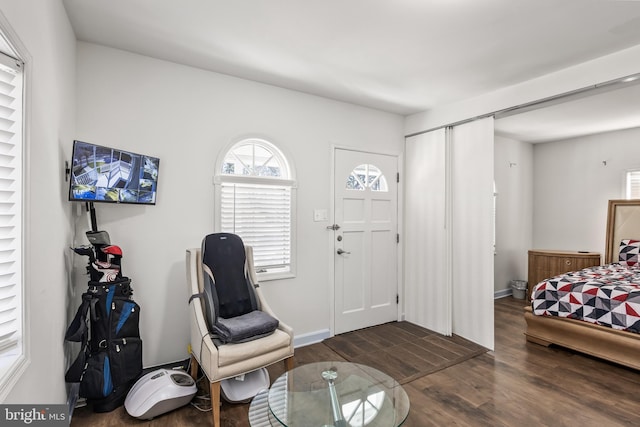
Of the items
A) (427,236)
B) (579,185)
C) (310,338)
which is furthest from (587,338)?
(579,185)

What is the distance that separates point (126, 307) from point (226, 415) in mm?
981

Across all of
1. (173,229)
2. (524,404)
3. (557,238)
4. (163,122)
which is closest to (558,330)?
(524,404)

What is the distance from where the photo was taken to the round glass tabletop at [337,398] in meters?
1.58

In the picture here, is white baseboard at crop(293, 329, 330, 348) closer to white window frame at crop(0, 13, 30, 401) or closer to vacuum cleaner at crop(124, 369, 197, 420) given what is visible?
vacuum cleaner at crop(124, 369, 197, 420)

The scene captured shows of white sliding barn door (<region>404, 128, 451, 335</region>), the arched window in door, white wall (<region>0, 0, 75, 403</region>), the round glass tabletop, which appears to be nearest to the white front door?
the arched window in door

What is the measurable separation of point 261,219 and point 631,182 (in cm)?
517

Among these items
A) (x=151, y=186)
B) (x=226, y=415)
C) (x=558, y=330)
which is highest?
(x=151, y=186)

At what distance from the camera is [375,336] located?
3398mm

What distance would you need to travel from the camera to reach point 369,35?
2.21 metres

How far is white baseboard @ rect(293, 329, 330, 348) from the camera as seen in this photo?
10.4ft

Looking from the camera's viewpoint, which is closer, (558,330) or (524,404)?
(524,404)

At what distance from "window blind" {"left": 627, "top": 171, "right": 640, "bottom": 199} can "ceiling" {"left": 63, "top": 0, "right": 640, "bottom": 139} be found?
3066 mm

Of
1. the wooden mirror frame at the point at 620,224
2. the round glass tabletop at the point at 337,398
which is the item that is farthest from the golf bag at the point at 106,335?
the wooden mirror frame at the point at 620,224

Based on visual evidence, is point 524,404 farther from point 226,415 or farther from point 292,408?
point 226,415
